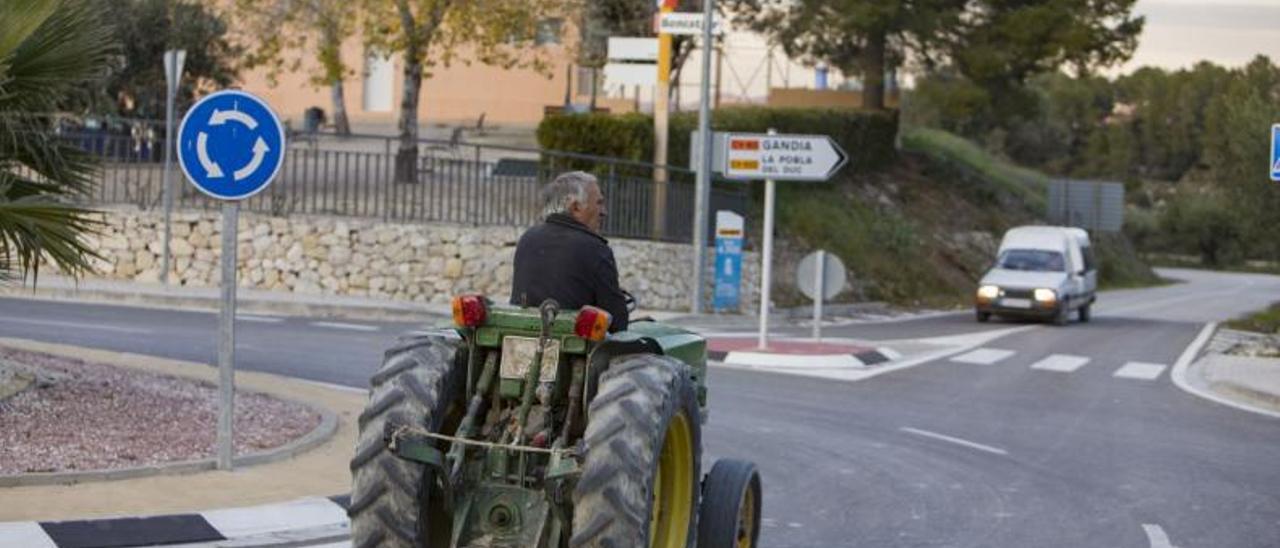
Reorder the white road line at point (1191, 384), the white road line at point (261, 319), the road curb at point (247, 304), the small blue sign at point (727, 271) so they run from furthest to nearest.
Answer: the small blue sign at point (727, 271), the road curb at point (247, 304), the white road line at point (261, 319), the white road line at point (1191, 384)

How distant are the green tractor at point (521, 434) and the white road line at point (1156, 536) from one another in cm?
430

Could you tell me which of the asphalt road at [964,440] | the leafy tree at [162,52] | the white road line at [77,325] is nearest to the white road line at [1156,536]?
the asphalt road at [964,440]

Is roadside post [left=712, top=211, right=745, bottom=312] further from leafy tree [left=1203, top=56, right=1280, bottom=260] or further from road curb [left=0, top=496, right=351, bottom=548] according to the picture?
road curb [left=0, top=496, right=351, bottom=548]

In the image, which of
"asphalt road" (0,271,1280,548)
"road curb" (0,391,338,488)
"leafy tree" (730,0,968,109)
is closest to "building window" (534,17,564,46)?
"leafy tree" (730,0,968,109)

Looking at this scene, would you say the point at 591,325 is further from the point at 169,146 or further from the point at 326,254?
the point at 326,254

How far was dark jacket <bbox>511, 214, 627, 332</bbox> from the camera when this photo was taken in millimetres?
8273

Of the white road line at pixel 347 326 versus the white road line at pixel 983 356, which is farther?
the white road line at pixel 983 356

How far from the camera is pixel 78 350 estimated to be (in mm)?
17781

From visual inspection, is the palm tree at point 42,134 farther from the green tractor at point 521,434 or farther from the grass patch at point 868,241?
the grass patch at point 868,241

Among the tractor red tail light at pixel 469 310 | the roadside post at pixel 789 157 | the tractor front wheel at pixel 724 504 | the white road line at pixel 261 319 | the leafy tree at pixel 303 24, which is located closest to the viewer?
the tractor red tail light at pixel 469 310

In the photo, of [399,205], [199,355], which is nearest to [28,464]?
[199,355]

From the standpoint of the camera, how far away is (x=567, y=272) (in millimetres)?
8273

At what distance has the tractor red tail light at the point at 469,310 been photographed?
7883 mm

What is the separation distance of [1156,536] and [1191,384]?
1374 cm
